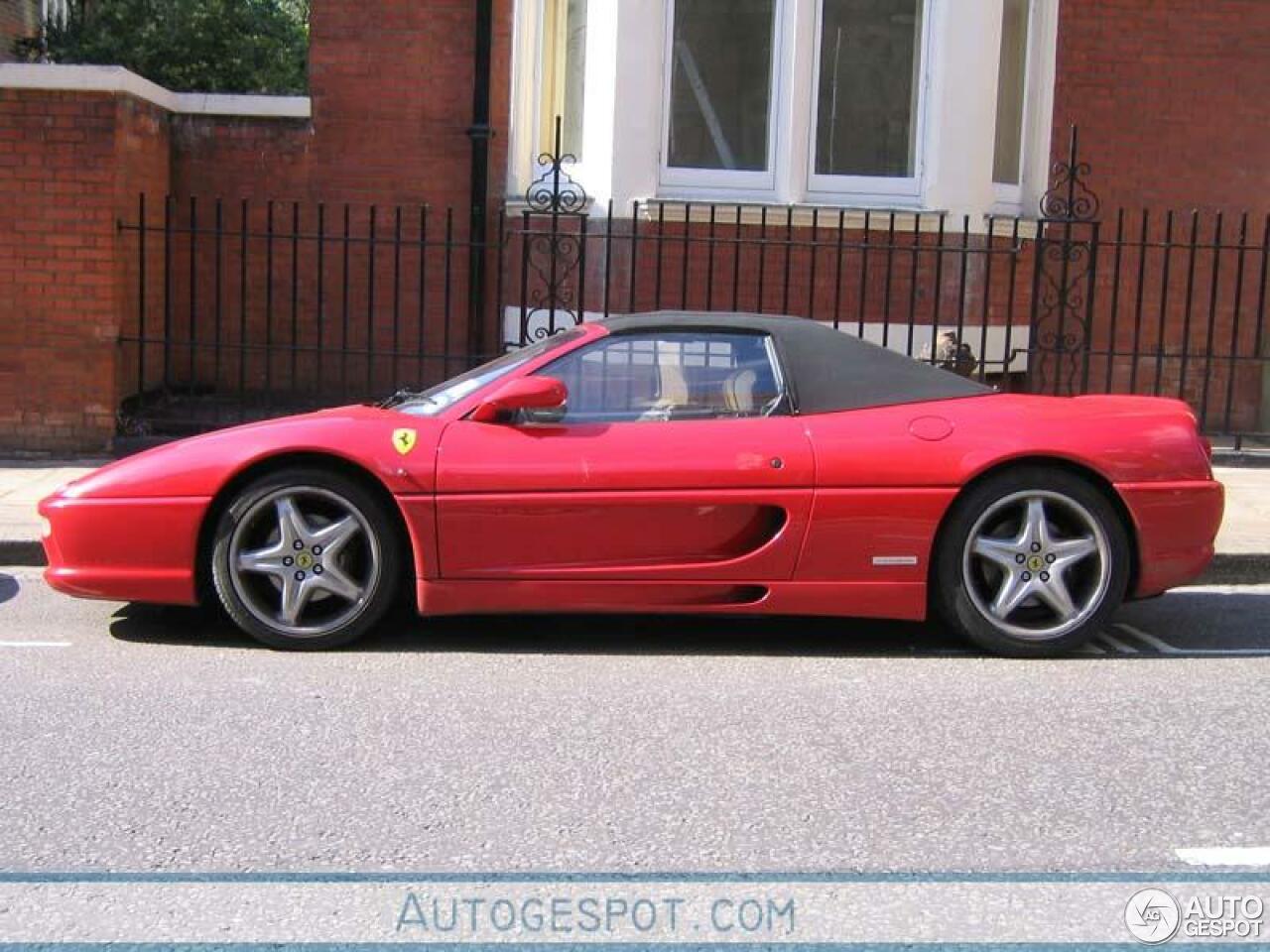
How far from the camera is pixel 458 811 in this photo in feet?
14.0

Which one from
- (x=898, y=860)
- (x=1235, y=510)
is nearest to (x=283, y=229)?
(x=1235, y=510)

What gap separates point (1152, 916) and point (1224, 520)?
5749mm

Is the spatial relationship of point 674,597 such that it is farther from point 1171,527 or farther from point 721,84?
point 721,84

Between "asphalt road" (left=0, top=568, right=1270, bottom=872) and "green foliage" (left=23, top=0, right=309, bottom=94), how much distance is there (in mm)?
8882

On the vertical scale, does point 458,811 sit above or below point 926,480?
below

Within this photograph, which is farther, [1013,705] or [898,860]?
[1013,705]

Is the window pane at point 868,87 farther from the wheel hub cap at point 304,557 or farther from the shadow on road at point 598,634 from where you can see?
the wheel hub cap at point 304,557

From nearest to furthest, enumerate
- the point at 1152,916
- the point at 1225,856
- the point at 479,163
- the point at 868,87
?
the point at 1152,916, the point at 1225,856, the point at 868,87, the point at 479,163

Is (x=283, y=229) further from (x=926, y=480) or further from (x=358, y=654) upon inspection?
(x=926, y=480)

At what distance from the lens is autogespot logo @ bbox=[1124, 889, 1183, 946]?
140 inches

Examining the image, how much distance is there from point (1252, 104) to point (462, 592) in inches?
350

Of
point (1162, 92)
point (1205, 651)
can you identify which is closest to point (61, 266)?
point (1205, 651)

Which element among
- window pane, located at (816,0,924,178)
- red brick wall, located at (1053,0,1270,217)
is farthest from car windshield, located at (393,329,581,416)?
red brick wall, located at (1053,0,1270,217)

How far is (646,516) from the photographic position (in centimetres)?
593
